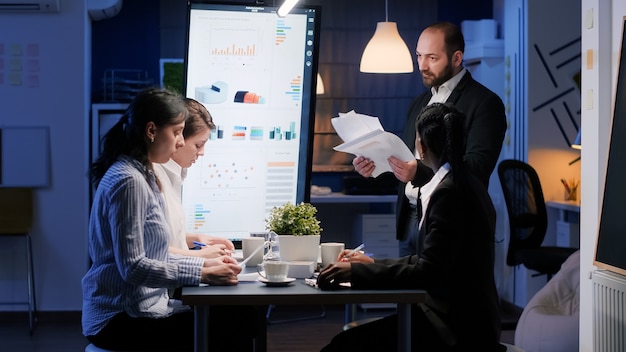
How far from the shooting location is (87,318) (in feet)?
8.96

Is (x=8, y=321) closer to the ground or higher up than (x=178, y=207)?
closer to the ground

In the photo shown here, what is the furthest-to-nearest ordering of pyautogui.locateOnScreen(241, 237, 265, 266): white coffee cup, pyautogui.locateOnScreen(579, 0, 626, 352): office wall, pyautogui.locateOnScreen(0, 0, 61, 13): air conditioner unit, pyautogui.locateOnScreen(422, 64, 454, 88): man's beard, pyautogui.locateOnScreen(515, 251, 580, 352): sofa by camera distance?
1. pyautogui.locateOnScreen(0, 0, 61, 13): air conditioner unit
2. pyautogui.locateOnScreen(515, 251, 580, 352): sofa
3. pyautogui.locateOnScreen(422, 64, 454, 88): man's beard
4. pyautogui.locateOnScreen(579, 0, 626, 352): office wall
5. pyautogui.locateOnScreen(241, 237, 265, 266): white coffee cup

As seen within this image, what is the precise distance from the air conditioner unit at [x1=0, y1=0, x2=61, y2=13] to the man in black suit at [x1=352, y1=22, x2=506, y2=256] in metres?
3.56

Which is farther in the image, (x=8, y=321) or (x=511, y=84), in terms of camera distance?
(x=511, y=84)

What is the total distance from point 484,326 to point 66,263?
4633mm

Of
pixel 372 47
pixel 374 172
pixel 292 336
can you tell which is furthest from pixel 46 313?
pixel 374 172

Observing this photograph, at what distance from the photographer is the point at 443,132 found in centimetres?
284

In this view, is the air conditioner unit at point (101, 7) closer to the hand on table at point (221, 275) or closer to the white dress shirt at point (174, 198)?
the white dress shirt at point (174, 198)

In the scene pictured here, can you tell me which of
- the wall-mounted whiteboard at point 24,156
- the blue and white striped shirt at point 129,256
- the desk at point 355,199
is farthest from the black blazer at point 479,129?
the wall-mounted whiteboard at point 24,156

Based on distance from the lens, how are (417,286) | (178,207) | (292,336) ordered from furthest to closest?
(292,336), (178,207), (417,286)

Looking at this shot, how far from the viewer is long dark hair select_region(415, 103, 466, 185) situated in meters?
2.81

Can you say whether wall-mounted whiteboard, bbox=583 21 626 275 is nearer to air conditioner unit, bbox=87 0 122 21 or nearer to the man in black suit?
the man in black suit

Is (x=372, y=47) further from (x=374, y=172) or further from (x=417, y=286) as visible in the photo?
(x=417, y=286)

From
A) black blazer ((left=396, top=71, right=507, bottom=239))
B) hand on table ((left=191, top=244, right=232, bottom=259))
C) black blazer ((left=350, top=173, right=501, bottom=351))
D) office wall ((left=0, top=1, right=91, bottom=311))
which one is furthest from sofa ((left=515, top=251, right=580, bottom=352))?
office wall ((left=0, top=1, right=91, bottom=311))
